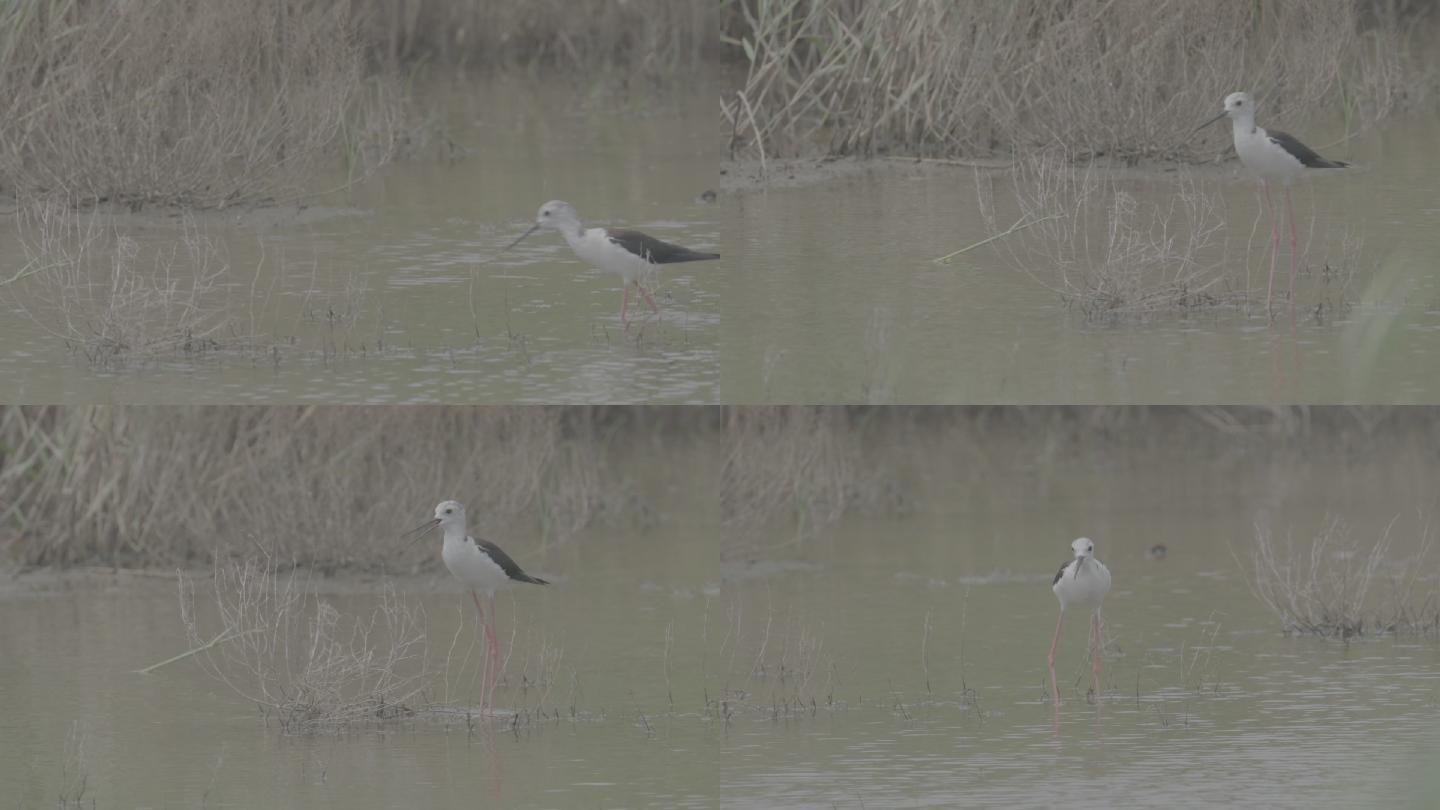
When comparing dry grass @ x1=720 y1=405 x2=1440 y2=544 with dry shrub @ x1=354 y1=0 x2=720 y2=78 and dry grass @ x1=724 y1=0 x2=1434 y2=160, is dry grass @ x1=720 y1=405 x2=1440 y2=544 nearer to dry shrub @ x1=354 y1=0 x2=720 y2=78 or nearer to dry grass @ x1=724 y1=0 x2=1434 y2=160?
dry grass @ x1=724 y1=0 x2=1434 y2=160

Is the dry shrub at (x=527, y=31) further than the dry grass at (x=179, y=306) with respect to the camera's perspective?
Yes

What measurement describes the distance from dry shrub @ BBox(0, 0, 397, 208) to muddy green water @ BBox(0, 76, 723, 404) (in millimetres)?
238

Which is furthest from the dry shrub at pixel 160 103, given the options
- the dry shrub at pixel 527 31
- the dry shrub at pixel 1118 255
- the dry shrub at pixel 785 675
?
the dry shrub at pixel 527 31

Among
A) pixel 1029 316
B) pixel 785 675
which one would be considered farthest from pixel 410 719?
pixel 1029 316

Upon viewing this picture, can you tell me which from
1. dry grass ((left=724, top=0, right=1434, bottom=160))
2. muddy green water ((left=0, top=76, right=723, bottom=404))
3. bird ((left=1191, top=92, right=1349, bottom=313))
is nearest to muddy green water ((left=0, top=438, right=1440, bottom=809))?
muddy green water ((left=0, top=76, right=723, bottom=404))

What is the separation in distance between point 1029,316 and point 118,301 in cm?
379

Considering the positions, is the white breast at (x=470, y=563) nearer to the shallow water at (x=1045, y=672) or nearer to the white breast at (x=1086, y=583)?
the shallow water at (x=1045, y=672)

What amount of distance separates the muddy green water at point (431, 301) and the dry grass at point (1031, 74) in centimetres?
85

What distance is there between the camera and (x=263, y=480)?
13.5 m

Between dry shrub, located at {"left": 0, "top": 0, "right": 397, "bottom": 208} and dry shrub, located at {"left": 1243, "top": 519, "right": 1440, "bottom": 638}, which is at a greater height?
dry shrub, located at {"left": 0, "top": 0, "right": 397, "bottom": 208}

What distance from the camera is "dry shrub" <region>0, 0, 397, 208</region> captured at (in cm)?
1217

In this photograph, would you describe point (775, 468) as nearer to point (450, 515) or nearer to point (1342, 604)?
point (1342, 604)

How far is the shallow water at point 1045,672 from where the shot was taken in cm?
827

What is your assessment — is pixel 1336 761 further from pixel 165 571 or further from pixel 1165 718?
pixel 165 571
